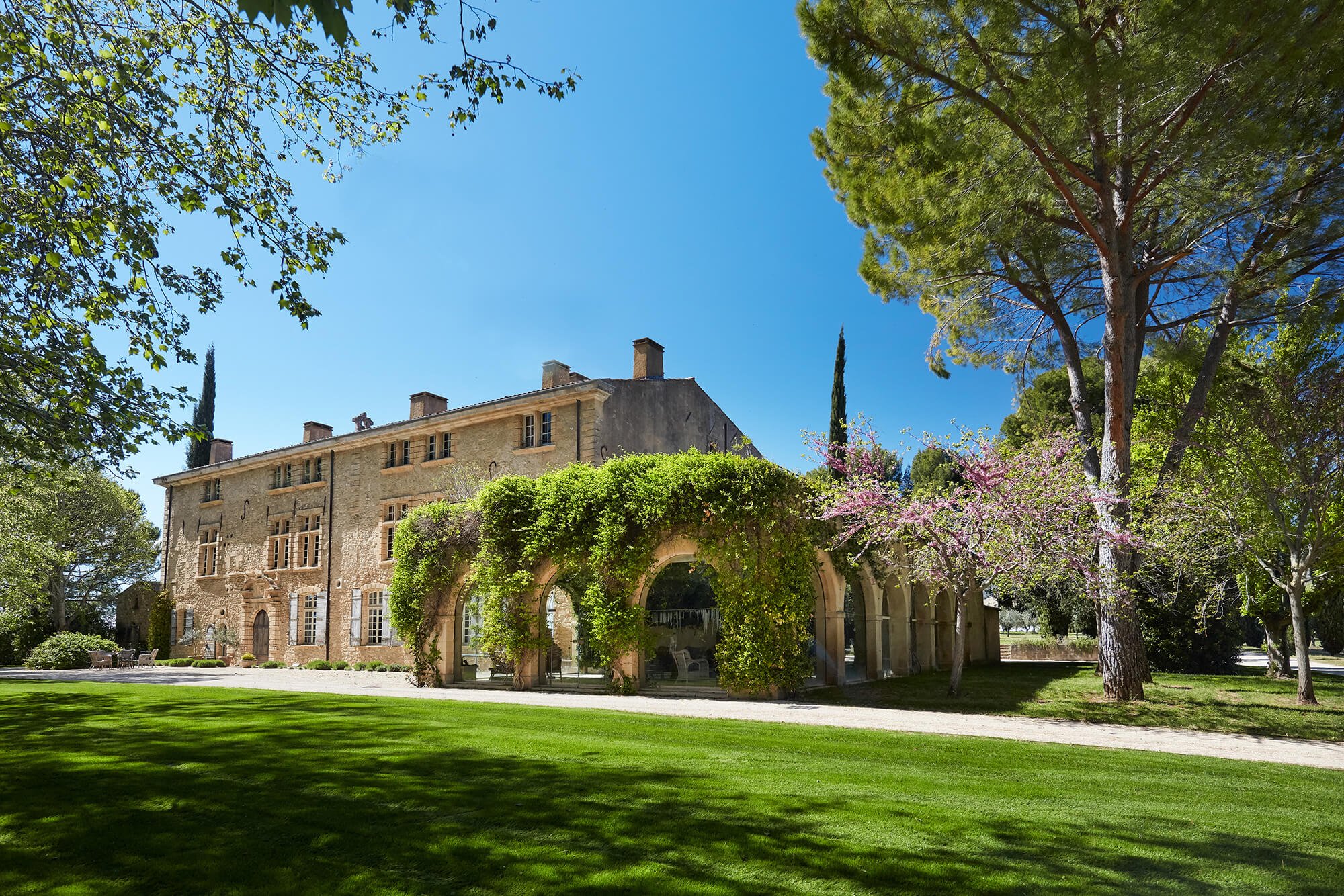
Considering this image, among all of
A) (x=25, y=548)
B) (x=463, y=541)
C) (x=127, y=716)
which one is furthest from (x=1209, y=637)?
(x=25, y=548)

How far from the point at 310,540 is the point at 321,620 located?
295 cm

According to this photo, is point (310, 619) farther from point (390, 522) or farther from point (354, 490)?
point (390, 522)

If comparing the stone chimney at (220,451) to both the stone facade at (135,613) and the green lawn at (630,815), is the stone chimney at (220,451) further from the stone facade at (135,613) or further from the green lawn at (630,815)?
the green lawn at (630,815)

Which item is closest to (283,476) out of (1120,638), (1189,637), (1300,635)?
(1120,638)

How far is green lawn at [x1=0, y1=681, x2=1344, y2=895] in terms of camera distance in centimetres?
413

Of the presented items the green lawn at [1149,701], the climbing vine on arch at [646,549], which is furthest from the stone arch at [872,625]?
the climbing vine on arch at [646,549]

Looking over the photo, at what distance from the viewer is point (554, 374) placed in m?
25.2

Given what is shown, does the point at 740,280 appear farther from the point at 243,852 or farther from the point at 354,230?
the point at 243,852

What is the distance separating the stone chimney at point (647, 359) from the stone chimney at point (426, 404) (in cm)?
712

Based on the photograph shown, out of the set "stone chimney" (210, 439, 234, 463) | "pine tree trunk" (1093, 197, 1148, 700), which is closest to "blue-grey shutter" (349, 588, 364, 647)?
"stone chimney" (210, 439, 234, 463)

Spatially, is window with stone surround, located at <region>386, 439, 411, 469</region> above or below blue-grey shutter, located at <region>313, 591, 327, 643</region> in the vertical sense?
above

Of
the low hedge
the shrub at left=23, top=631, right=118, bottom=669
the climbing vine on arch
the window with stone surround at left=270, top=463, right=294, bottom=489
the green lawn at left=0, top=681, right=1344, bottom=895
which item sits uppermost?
the window with stone surround at left=270, top=463, right=294, bottom=489

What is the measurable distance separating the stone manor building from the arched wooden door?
5 cm

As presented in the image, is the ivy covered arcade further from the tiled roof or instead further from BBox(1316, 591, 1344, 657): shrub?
BBox(1316, 591, 1344, 657): shrub
